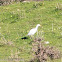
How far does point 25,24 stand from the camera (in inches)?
774

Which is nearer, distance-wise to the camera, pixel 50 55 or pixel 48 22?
pixel 50 55

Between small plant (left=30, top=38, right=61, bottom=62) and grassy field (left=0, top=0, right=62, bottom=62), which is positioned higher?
small plant (left=30, top=38, right=61, bottom=62)

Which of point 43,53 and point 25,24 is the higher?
point 43,53

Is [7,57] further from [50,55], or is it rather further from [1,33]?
[1,33]

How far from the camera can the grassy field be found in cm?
1352

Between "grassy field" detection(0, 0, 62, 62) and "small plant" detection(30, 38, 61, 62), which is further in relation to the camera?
"grassy field" detection(0, 0, 62, 62)

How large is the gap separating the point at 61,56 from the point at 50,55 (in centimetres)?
53

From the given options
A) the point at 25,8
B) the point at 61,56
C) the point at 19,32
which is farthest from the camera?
the point at 25,8

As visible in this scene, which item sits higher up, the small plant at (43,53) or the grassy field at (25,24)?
the small plant at (43,53)

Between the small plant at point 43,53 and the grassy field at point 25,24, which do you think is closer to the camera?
the small plant at point 43,53

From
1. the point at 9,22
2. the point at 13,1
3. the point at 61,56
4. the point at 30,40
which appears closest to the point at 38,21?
the point at 9,22

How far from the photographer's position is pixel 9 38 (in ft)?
52.4

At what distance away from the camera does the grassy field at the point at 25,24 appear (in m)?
13.5

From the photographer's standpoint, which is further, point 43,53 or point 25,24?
point 25,24
